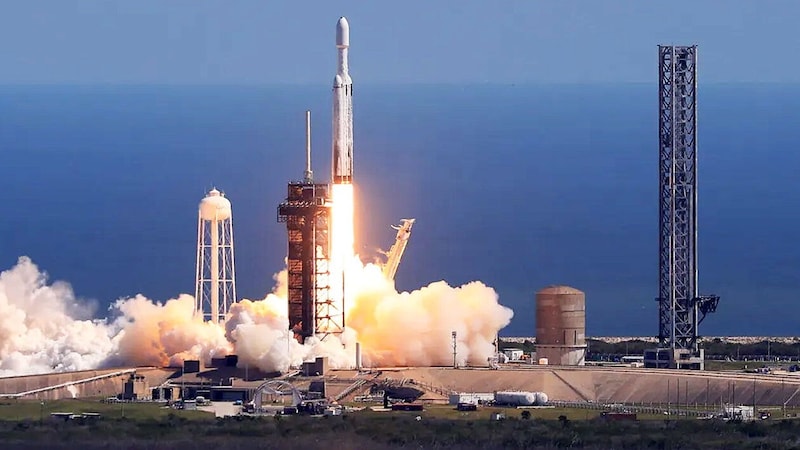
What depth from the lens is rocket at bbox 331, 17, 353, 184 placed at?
268 feet

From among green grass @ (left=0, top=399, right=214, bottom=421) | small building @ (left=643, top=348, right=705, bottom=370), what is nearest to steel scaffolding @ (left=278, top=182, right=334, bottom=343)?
green grass @ (left=0, top=399, right=214, bottom=421)

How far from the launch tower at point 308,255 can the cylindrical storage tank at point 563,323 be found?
25.7 ft

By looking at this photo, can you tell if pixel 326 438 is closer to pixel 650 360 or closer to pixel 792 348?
pixel 650 360

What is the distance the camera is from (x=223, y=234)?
8525 cm

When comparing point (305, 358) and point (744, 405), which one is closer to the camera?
point (744, 405)

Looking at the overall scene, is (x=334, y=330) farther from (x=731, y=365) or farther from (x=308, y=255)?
(x=731, y=365)

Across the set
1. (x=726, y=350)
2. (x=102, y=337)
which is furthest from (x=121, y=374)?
(x=726, y=350)

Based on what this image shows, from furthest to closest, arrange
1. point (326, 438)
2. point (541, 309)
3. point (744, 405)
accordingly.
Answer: point (541, 309) < point (744, 405) < point (326, 438)

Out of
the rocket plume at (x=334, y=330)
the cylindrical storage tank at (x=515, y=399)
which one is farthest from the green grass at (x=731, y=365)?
the cylindrical storage tank at (x=515, y=399)

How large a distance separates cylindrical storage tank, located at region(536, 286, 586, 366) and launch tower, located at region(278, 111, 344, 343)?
7835mm

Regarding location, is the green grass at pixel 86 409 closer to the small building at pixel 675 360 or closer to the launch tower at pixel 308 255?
the launch tower at pixel 308 255

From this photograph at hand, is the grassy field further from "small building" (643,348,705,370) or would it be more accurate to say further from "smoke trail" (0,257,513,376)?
"small building" (643,348,705,370)

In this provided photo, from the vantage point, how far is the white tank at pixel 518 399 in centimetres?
7612

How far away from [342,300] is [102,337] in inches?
341
